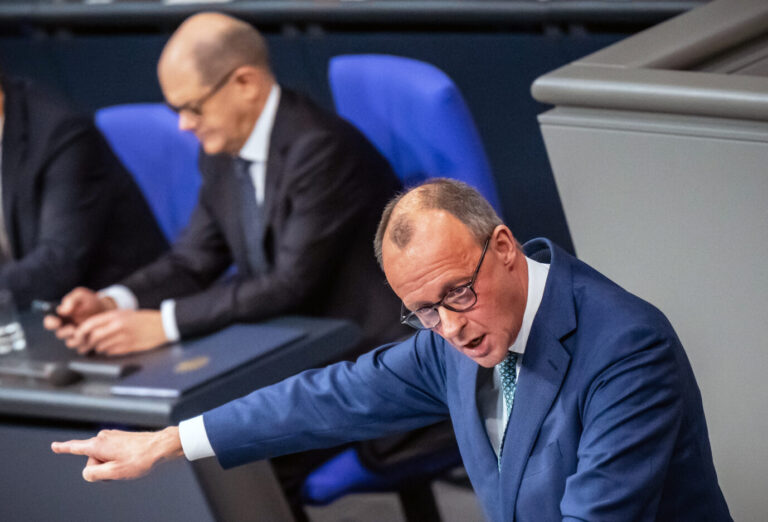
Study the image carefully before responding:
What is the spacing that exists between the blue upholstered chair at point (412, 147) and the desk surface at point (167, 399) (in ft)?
0.86

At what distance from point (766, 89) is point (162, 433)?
91 cm

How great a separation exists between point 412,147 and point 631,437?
3.72 ft

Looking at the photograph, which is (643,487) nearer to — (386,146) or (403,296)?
(403,296)

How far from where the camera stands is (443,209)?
126 centimetres

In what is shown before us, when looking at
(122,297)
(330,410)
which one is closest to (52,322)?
(122,297)

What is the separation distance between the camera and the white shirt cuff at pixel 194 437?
154 cm

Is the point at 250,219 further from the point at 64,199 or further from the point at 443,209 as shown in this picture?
the point at 443,209

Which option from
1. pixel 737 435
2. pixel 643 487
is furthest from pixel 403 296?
pixel 737 435

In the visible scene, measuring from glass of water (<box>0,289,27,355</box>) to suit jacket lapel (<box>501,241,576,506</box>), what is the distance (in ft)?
4.13

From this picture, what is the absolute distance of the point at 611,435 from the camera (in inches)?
47.4

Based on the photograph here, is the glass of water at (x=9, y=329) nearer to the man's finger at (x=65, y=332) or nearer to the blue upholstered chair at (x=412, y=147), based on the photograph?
the man's finger at (x=65, y=332)

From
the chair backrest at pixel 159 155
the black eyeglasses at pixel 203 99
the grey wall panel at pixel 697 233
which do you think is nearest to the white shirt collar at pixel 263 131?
the black eyeglasses at pixel 203 99

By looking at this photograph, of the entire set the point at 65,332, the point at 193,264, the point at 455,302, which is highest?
the point at 455,302

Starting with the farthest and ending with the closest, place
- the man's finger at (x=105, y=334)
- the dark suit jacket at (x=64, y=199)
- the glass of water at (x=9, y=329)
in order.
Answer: the dark suit jacket at (x=64, y=199) < the glass of water at (x=9, y=329) < the man's finger at (x=105, y=334)
